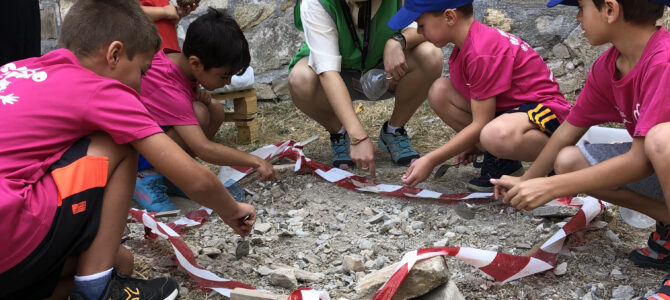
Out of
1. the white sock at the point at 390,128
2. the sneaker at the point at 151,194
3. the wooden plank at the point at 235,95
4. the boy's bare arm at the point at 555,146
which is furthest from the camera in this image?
the wooden plank at the point at 235,95

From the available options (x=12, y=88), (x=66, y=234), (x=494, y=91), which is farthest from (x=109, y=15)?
(x=494, y=91)

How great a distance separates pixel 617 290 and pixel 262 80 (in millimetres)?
3570

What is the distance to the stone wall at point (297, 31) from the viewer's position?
14.7 feet

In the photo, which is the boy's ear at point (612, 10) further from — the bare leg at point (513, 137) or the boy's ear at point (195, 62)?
the boy's ear at point (195, 62)

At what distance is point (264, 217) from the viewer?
9.18ft

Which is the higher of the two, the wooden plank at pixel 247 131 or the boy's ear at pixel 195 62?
the boy's ear at pixel 195 62

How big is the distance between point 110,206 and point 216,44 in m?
1.15

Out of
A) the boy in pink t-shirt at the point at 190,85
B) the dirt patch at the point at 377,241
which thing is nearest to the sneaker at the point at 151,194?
the boy in pink t-shirt at the point at 190,85

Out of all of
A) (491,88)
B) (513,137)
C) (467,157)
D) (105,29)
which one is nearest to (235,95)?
(467,157)

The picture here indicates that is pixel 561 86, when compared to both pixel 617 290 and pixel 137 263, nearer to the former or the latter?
pixel 617 290

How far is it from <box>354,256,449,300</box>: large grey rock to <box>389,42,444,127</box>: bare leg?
1792 mm

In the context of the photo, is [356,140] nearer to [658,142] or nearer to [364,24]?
[364,24]

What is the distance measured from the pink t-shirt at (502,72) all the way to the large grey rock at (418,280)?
1128 mm

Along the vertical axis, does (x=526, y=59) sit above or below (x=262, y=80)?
above
